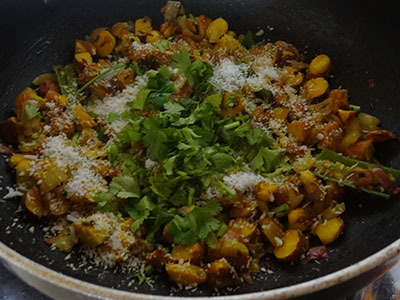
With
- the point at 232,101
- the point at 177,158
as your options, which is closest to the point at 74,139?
the point at 177,158

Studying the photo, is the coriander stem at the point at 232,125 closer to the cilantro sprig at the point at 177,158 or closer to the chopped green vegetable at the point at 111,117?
the cilantro sprig at the point at 177,158

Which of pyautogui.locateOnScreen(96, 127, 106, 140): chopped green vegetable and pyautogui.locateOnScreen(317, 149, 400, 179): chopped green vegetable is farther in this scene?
pyautogui.locateOnScreen(96, 127, 106, 140): chopped green vegetable

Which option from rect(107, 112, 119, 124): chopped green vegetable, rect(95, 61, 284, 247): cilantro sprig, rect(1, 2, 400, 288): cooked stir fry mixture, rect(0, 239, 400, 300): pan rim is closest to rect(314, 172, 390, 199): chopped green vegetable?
rect(1, 2, 400, 288): cooked stir fry mixture

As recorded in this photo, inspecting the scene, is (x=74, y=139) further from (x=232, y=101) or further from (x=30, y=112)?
(x=232, y=101)

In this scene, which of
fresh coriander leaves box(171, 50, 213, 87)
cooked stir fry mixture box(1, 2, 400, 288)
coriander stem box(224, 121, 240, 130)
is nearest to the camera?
cooked stir fry mixture box(1, 2, 400, 288)

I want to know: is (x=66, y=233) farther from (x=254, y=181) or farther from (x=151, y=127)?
(x=254, y=181)

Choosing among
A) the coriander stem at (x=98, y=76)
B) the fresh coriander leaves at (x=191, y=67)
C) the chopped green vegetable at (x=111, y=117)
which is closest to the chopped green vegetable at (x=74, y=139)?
the chopped green vegetable at (x=111, y=117)

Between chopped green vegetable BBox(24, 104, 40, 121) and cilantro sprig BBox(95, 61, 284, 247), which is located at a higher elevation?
chopped green vegetable BBox(24, 104, 40, 121)

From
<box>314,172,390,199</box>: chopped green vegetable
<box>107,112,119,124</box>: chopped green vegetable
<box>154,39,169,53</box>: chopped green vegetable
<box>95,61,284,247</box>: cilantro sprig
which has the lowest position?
<box>314,172,390,199</box>: chopped green vegetable

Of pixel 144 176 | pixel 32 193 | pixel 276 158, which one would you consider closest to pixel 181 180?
pixel 144 176

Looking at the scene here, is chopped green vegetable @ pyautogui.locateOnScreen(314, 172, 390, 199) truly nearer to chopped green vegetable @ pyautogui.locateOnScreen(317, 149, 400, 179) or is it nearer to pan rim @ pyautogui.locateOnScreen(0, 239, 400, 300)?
chopped green vegetable @ pyautogui.locateOnScreen(317, 149, 400, 179)
